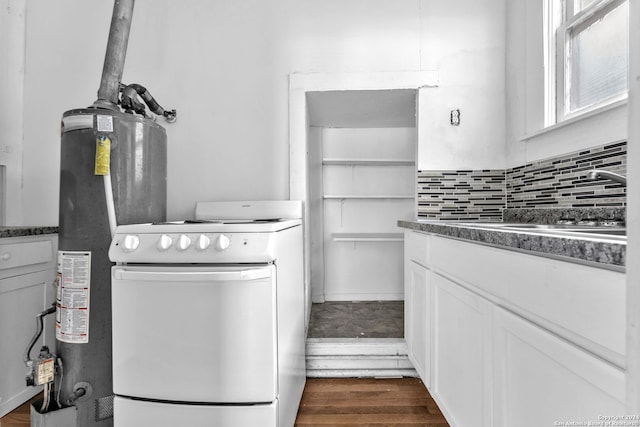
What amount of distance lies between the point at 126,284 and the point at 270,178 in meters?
1.19

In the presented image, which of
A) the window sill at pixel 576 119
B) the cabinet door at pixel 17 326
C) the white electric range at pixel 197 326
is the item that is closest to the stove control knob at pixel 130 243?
the white electric range at pixel 197 326

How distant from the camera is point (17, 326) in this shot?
1.72 metres

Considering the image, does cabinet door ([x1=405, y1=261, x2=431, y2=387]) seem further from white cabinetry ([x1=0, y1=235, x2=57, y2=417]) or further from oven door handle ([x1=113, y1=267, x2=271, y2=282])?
white cabinetry ([x1=0, y1=235, x2=57, y2=417])

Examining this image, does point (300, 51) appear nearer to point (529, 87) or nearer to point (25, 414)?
point (529, 87)

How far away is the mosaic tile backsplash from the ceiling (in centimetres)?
61

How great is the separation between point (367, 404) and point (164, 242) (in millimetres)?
1307

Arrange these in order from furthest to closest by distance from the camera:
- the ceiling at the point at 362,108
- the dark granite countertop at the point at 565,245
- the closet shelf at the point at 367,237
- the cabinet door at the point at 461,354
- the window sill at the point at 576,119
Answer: the closet shelf at the point at 367,237, the ceiling at the point at 362,108, the window sill at the point at 576,119, the cabinet door at the point at 461,354, the dark granite countertop at the point at 565,245

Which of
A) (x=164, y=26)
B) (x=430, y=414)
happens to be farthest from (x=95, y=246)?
(x=430, y=414)

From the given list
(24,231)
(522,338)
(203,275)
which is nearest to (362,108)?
(203,275)

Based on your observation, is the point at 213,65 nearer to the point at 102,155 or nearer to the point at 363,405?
the point at 102,155

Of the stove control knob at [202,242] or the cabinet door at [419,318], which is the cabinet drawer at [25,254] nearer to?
the stove control knob at [202,242]

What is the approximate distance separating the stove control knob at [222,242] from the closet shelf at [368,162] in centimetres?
202

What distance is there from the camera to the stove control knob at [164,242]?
3.88 feet

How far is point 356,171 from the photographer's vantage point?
324cm
